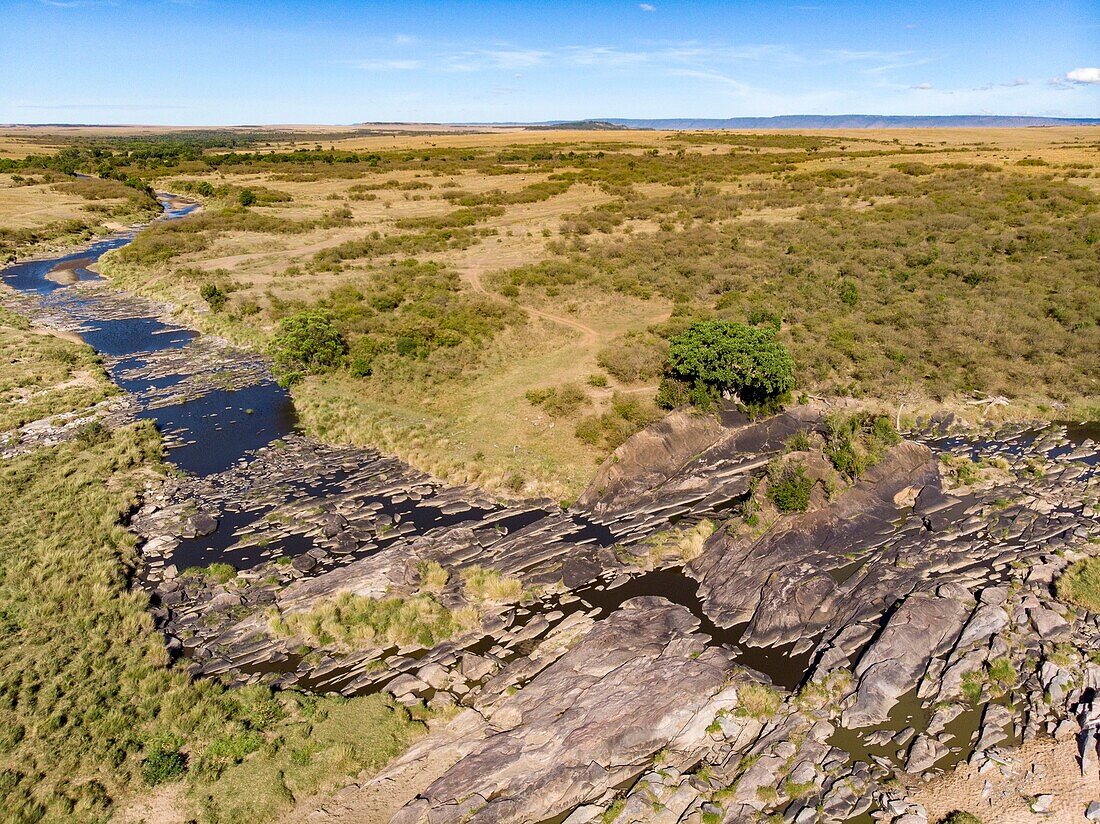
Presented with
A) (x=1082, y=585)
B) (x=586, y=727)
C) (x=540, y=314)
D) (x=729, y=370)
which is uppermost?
(x=540, y=314)

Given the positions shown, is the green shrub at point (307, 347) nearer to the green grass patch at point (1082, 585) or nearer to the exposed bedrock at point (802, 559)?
the exposed bedrock at point (802, 559)

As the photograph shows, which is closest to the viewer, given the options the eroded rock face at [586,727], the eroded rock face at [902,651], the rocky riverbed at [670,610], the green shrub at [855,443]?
the eroded rock face at [586,727]

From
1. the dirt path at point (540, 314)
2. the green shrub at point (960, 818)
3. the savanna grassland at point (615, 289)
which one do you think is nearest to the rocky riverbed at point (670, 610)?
the green shrub at point (960, 818)

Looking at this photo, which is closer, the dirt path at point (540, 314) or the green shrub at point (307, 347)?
the green shrub at point (307, 347)

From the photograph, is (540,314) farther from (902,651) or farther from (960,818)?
(960,818)

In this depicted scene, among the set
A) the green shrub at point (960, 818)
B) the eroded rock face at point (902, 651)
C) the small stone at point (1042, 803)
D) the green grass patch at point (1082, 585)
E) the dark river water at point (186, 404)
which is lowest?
the green shrub at point (960, 818)

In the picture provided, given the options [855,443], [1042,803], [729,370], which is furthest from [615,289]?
[1042,803]

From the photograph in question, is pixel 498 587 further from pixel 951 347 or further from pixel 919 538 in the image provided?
pixel 951 347
